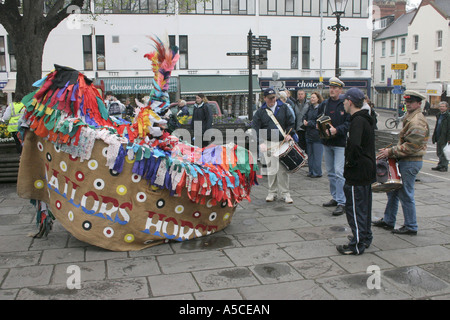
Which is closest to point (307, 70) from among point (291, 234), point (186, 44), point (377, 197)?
point (186, 44)

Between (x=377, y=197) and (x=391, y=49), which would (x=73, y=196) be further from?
(x=391, y=49)

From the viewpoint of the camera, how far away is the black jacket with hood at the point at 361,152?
452 centimetres

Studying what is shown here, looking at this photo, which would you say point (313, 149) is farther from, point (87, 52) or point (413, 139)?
point (87, 52)

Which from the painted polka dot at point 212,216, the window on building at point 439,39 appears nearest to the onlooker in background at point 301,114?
the painted polka dot at point 212,216

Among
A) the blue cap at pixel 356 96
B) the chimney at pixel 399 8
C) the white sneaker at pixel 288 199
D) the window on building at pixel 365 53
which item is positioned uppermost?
the chimney at pixel 399 8

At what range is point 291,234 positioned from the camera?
5375 millimetres

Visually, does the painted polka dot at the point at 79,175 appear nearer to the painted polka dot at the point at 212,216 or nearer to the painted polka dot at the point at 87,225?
the painted polka dot at the point at 87,225

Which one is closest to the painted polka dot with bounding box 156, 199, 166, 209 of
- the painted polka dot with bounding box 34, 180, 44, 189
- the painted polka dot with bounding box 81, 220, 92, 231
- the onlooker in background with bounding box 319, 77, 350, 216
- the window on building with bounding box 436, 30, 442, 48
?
the painted polka dot with bounding box 81, 220, 92, 231

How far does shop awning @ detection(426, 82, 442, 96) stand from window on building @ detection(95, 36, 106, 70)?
2690 cm

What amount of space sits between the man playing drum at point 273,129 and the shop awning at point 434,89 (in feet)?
112

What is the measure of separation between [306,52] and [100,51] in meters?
15.0

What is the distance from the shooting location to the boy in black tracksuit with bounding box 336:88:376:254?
4547 mm

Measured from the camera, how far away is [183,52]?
99.5 feet

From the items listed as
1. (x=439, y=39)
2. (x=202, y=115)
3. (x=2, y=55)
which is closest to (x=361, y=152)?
(x=202, y=115)
